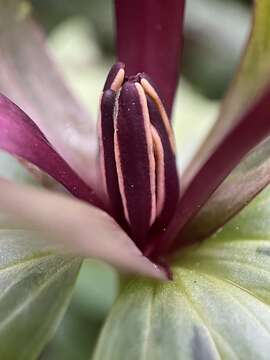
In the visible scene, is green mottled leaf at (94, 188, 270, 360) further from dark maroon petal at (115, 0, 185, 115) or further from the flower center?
dark maroon petal at (115, 0, 185, 115)

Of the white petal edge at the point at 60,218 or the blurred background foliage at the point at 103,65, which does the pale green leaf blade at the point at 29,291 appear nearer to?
the white petal edge at the point at 60,218

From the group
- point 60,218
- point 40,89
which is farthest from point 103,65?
point 60,218

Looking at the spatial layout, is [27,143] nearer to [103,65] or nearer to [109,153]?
[109,153]

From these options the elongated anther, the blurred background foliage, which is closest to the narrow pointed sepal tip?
the elongated anther

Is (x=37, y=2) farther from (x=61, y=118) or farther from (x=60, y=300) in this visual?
(x=60, y=300)

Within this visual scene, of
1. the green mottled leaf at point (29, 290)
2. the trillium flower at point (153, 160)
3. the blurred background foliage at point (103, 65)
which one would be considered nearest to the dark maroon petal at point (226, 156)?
the trillium flower at point (153, 160)

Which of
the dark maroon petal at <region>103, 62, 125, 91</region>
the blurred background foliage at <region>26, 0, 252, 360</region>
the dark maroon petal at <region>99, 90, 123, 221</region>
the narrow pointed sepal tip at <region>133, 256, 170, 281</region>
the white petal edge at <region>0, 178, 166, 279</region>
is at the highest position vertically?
the white petal edge at <region>0, 178, 166, 279</region>

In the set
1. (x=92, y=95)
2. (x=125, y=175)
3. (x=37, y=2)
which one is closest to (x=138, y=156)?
(x=125, y=175)
